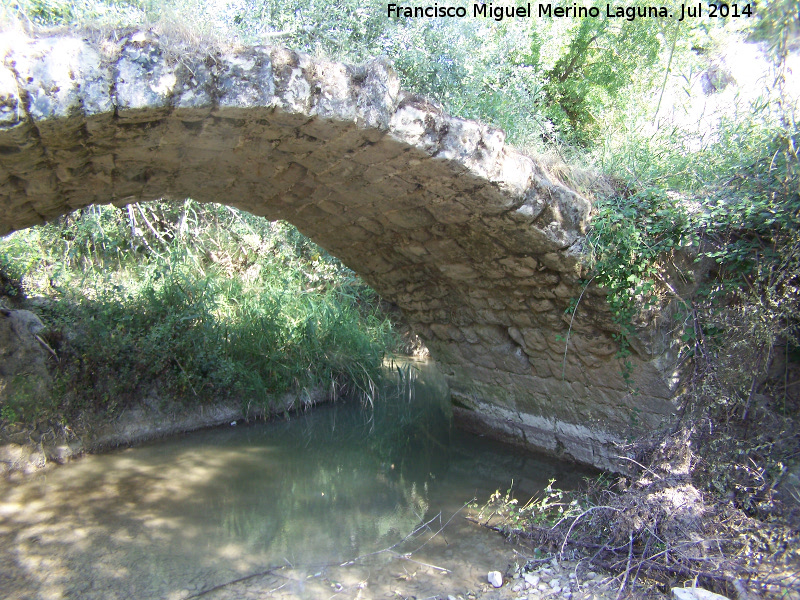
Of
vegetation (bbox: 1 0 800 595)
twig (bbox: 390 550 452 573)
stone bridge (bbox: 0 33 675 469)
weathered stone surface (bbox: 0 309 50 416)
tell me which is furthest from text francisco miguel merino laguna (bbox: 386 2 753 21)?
twig (bbox: 390 550 452 573)

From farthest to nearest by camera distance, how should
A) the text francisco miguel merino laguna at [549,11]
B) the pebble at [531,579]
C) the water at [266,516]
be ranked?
the text francisco miguel merino laguna at [549,11]
the water at [266,516]
the pebble at [531,579]

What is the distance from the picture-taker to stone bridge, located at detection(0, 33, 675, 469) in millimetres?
2480

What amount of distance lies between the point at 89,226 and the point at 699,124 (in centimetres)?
751

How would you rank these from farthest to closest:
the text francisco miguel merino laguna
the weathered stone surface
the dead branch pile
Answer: the text francisco miguel merino laguna → the weathered stone surface → the dead branch pile

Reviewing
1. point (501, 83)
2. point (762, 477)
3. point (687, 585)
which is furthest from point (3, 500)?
point (501, 83)

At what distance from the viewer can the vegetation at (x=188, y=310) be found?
17.4 ft

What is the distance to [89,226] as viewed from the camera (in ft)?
25.4

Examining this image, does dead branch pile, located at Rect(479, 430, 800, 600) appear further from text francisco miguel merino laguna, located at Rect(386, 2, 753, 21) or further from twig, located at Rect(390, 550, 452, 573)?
text francisco miguel merino laguna, located at Rect(386, 2, 753, 21)

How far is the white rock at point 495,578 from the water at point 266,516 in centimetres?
11

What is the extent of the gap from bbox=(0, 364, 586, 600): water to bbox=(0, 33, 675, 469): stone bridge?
833 mm

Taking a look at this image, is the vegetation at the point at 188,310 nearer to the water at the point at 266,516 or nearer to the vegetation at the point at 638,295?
the vegetation at the point at 638,295

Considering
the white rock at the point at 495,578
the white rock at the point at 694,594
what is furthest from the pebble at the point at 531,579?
the white rock at the point at 694,594

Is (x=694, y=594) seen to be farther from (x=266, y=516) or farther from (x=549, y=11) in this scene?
(x=549, y=11)

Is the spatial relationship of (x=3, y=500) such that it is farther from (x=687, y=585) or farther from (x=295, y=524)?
(x=687, y=585)
